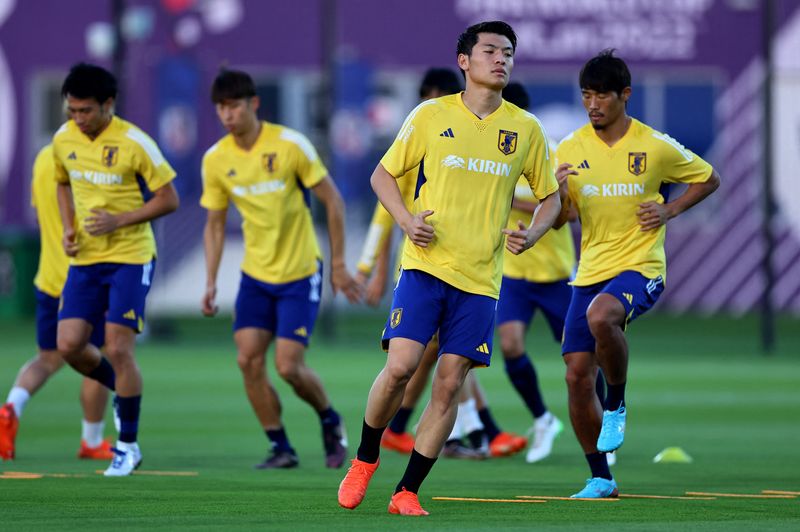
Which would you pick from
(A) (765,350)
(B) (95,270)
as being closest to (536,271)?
(B) (95,270)

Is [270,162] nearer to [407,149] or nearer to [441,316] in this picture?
[407,149]

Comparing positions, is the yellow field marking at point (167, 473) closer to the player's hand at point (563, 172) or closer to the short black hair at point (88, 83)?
the short black hair at point (88, 83)

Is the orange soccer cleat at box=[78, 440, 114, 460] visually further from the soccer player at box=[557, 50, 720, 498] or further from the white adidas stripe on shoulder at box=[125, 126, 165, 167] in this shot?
the soccer player at box=[557, 50, 720, 498]

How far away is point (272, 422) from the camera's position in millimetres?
11023

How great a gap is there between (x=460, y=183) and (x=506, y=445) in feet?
13.6

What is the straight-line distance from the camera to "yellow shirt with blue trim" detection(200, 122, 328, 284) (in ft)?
35.9

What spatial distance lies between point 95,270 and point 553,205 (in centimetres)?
357

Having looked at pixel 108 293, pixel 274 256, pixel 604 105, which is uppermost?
pixel 604 105

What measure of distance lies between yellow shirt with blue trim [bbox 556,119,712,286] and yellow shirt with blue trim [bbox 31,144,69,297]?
4.57 metres

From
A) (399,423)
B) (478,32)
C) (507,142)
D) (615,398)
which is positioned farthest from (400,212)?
(399,423)

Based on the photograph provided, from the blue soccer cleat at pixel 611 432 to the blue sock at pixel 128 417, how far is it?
10.5ft

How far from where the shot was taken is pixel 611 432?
349 inches

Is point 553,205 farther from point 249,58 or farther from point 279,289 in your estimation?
point 249,58

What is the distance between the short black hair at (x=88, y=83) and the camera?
10375 millimetres
